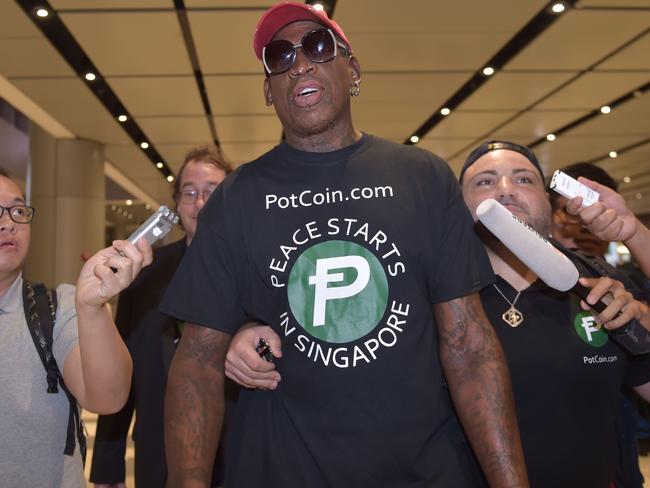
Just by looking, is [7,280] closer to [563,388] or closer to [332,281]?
[332,281]

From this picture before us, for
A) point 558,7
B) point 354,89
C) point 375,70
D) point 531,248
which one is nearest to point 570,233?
point 531,248

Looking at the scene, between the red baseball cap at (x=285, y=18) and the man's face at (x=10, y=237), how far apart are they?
2.93 feet

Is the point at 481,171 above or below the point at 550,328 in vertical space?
above

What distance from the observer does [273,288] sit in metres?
1.63

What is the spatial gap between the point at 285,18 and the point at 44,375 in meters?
1.23

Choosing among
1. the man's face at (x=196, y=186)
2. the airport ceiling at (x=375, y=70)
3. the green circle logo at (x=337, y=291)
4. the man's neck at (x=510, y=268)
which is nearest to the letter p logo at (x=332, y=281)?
the green circle logo at (x=337, y=291)

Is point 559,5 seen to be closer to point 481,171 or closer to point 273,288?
point 481,171

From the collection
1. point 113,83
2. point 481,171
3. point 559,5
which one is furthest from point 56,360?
point 113,83

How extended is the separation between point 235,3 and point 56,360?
12.7 ft

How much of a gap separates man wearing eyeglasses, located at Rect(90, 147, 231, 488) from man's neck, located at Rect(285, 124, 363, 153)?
1126mm

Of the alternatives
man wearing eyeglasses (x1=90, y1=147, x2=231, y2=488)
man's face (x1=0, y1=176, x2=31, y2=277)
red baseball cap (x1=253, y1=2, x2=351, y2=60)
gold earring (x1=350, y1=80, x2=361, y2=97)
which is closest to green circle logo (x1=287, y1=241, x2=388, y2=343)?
gold earring (x1=350, y1=80, x2=361, y2=97)

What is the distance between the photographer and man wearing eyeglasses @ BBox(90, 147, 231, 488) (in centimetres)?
251

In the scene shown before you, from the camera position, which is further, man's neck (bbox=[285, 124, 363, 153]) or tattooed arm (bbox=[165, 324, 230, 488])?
man's neck (bbox=[285, 124, 363, 153])

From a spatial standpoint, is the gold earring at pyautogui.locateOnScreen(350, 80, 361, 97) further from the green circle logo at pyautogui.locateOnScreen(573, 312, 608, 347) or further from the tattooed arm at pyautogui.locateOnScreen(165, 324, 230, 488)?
the green circle logo at pyautogui.locateOnScreen(573, 312, 608, 347)
